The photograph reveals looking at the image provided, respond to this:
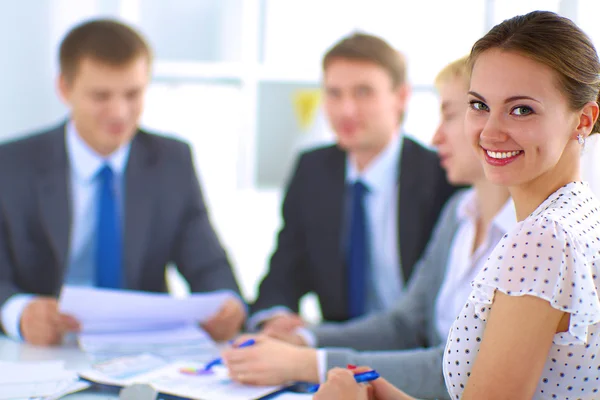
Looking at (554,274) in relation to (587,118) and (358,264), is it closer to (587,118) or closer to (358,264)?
(587,118)

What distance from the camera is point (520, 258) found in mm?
897

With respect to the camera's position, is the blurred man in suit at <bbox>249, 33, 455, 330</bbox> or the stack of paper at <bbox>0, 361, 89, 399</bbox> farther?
the blurred man in suit at <bbox>249, 33, 455, 330</bbox>

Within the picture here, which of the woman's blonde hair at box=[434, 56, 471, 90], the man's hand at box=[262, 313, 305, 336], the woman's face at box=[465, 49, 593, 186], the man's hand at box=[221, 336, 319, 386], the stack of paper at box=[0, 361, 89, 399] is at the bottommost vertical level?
the man's hand at box=[262, 313, 305, 336]

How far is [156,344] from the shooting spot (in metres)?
1.66

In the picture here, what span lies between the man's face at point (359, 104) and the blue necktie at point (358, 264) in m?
0.26

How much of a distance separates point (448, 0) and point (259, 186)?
1.21 metres

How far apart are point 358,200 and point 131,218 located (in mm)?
734

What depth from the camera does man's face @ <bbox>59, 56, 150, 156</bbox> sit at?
7.26 ft

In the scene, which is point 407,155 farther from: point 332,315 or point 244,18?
point 244,18

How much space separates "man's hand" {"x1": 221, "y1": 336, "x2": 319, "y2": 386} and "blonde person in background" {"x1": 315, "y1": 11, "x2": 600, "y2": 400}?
416 millimetres

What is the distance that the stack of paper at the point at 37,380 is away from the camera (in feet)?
4.15

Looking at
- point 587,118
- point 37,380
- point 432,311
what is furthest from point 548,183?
point 37,380

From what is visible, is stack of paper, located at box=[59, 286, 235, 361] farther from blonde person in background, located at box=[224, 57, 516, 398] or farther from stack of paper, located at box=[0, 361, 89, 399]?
blonde person in background, located at box=[224, 57, 516, 398]

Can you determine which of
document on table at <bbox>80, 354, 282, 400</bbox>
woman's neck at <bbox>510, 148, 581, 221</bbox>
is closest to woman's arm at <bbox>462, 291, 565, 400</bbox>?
woman's neck at <bbox>510, 148, 581, 221</bbox>
